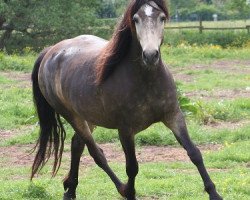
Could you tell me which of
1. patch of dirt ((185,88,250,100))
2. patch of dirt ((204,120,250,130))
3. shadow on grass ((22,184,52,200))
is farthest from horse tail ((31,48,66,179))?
patch of dirt ((185,88,250,100))

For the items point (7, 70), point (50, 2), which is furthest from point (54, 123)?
point (50, 2)

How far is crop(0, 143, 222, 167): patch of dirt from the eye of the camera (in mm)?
9172

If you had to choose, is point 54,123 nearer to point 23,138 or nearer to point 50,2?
point 23,138

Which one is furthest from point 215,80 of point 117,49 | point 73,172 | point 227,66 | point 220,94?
point 117,49

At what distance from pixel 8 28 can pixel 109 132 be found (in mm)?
18603

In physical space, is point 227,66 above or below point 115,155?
below

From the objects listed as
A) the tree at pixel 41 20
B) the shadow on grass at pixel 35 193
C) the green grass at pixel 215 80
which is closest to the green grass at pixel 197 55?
the green grass at pixel 215 80

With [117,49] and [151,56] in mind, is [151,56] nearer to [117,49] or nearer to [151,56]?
[151,56]

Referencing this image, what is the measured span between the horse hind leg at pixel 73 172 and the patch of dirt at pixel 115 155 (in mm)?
1780

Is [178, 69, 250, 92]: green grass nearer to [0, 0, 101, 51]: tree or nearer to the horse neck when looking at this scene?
[0, 0, 101, 51]: tree

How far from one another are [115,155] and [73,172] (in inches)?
97.1

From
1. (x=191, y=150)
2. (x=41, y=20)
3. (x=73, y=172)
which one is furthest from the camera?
(x=41, y=20)

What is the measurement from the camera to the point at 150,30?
5.12 metres

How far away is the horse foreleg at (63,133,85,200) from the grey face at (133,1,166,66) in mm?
2302
